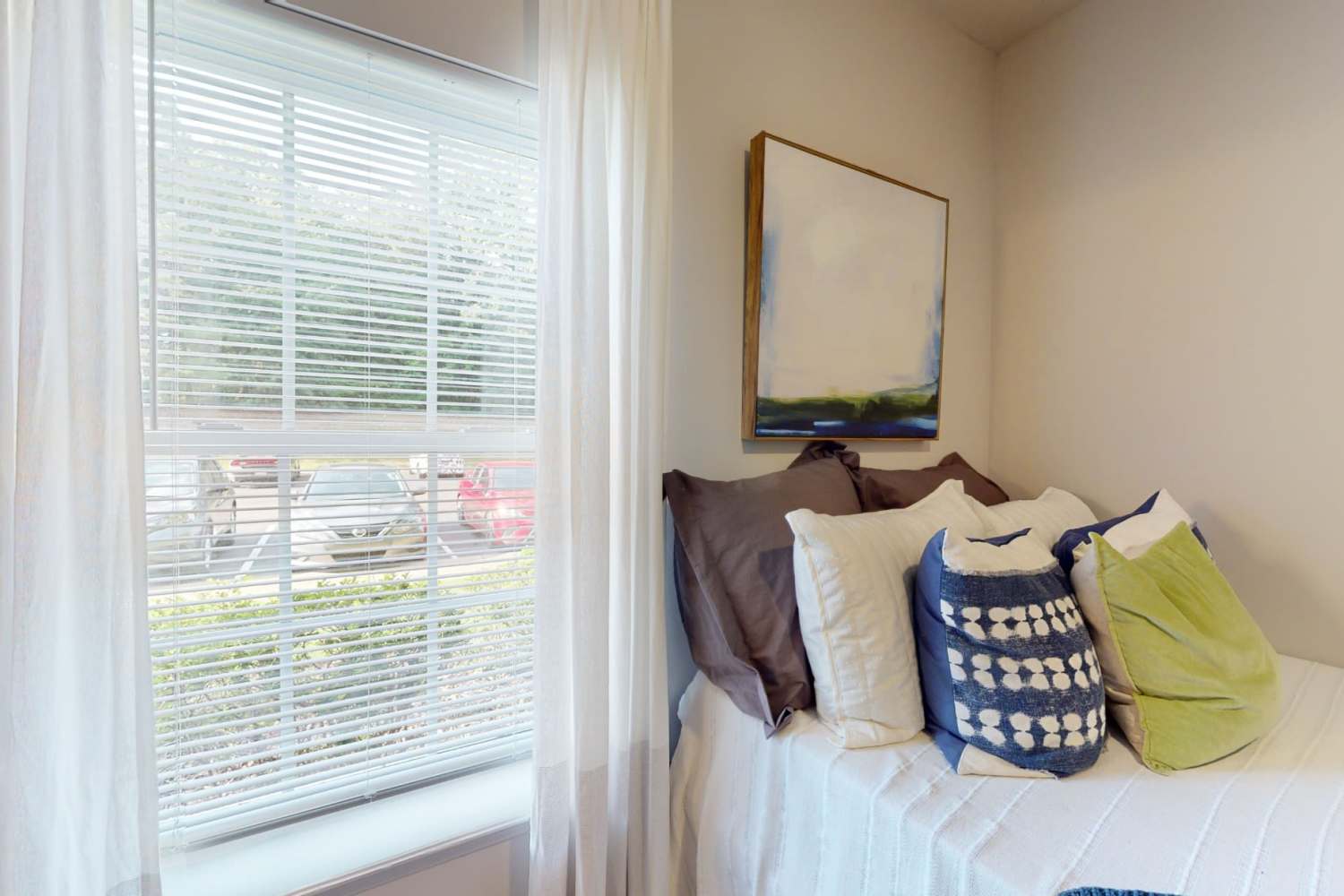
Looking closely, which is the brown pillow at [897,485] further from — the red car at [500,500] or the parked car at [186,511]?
the parked car at [186,511]

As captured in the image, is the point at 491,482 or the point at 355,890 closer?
the point at 355,890

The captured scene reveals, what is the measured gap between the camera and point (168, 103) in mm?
907

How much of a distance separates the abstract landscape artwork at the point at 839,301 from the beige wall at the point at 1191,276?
0.42m

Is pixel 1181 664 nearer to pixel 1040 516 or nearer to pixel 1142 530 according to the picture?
pixel 1142 530

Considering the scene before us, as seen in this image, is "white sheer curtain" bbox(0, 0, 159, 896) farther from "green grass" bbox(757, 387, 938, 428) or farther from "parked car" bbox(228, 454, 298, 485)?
"green grass" bbox(757, 387, 938, 428)

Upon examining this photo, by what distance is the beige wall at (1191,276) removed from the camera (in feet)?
4.76

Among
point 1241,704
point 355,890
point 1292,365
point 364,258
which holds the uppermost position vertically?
point 364,258

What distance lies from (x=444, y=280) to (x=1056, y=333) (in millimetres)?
1911

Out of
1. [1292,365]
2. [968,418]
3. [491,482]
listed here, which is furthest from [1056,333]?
[491,482]

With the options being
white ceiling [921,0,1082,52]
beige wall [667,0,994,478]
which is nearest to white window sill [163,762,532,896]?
beige wall [667,0,994,478]

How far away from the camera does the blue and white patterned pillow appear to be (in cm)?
94

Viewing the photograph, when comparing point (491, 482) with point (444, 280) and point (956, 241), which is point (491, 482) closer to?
point (444, 280)

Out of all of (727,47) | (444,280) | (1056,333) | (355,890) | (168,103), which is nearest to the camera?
(168,103)

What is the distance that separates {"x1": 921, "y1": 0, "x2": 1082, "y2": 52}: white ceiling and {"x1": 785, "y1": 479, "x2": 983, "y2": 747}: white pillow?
182 centimetres
